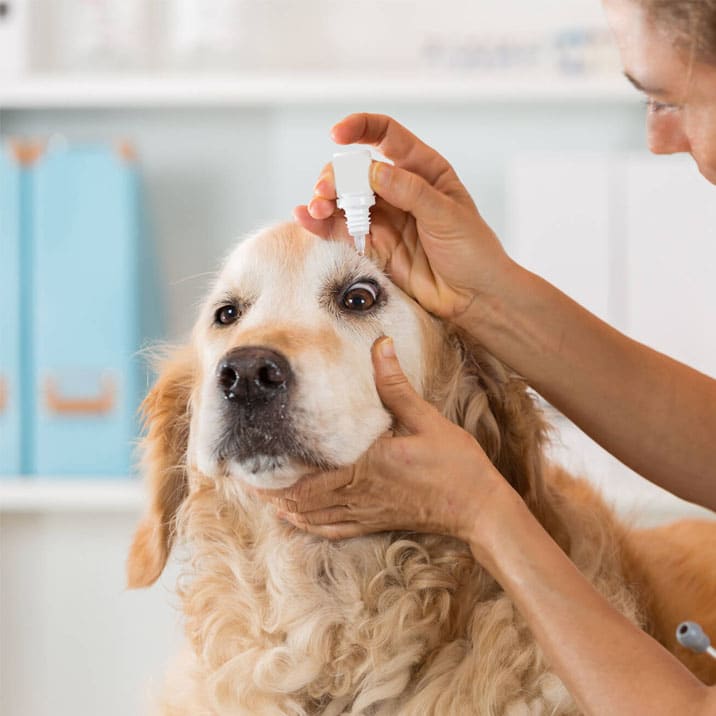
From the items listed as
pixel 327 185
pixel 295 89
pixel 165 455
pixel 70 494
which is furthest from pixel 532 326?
pixel 70 494

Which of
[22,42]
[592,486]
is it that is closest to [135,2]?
[22,42]

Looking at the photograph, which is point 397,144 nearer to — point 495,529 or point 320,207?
point 320,207

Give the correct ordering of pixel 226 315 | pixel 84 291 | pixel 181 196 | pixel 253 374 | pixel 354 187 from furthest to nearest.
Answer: pixel 181 196 < pixel 84 291 < pixel 226 315 < pixel 354 187 < pixel 253 374

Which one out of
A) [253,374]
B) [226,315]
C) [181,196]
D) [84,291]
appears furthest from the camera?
[181,196]

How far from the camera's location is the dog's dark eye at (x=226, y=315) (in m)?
1.18

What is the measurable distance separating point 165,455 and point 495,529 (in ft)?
1.71

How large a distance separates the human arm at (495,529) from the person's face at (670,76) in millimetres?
358

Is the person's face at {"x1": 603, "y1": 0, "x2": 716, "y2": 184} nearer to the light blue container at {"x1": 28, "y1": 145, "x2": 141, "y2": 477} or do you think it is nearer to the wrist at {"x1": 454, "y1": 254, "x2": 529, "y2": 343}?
the wrist at {"x1": 454, "y1": 254, "x2": 529, "y2": 343}

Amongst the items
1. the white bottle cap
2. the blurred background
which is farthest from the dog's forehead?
the blurred background

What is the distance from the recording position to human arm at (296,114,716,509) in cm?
108

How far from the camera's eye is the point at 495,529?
0.93 metres

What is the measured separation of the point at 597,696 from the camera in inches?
34.0

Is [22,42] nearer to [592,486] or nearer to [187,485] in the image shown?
[187,485]

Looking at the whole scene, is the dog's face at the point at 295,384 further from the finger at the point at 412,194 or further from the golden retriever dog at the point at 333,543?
the finger at the point at 412,194
